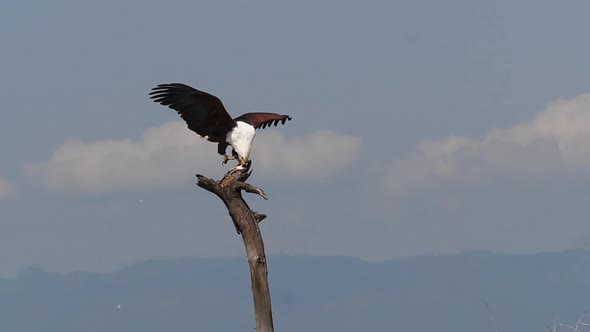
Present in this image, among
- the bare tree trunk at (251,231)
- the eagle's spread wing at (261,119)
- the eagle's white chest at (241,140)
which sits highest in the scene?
the eagle's spread wing at (261,119)

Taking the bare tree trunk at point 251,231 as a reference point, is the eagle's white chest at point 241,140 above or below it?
above

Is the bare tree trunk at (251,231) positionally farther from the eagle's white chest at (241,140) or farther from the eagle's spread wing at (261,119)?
the eagle's spread wing at (261,119)

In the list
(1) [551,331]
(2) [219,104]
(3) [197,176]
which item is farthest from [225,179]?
(1) [551,331]

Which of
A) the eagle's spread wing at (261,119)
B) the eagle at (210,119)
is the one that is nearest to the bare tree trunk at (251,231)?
the eagle at (210,119)

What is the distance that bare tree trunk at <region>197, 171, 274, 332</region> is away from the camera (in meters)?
10.8

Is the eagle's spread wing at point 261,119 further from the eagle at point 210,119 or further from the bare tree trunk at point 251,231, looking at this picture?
the bare tree trunk at point 251,231

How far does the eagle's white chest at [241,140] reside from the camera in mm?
11422

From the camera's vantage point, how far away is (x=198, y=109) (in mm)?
11414

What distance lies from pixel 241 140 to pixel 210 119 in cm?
58

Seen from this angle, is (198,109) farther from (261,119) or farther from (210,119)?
(261,119)

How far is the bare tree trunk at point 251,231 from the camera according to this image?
426 inches

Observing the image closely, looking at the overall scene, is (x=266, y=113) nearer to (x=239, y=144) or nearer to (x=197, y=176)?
(x=239, y=144)

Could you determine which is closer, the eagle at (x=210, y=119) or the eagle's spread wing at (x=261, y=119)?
the eagle at (x=210, y=119)

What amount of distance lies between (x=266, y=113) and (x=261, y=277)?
296 centimetres
